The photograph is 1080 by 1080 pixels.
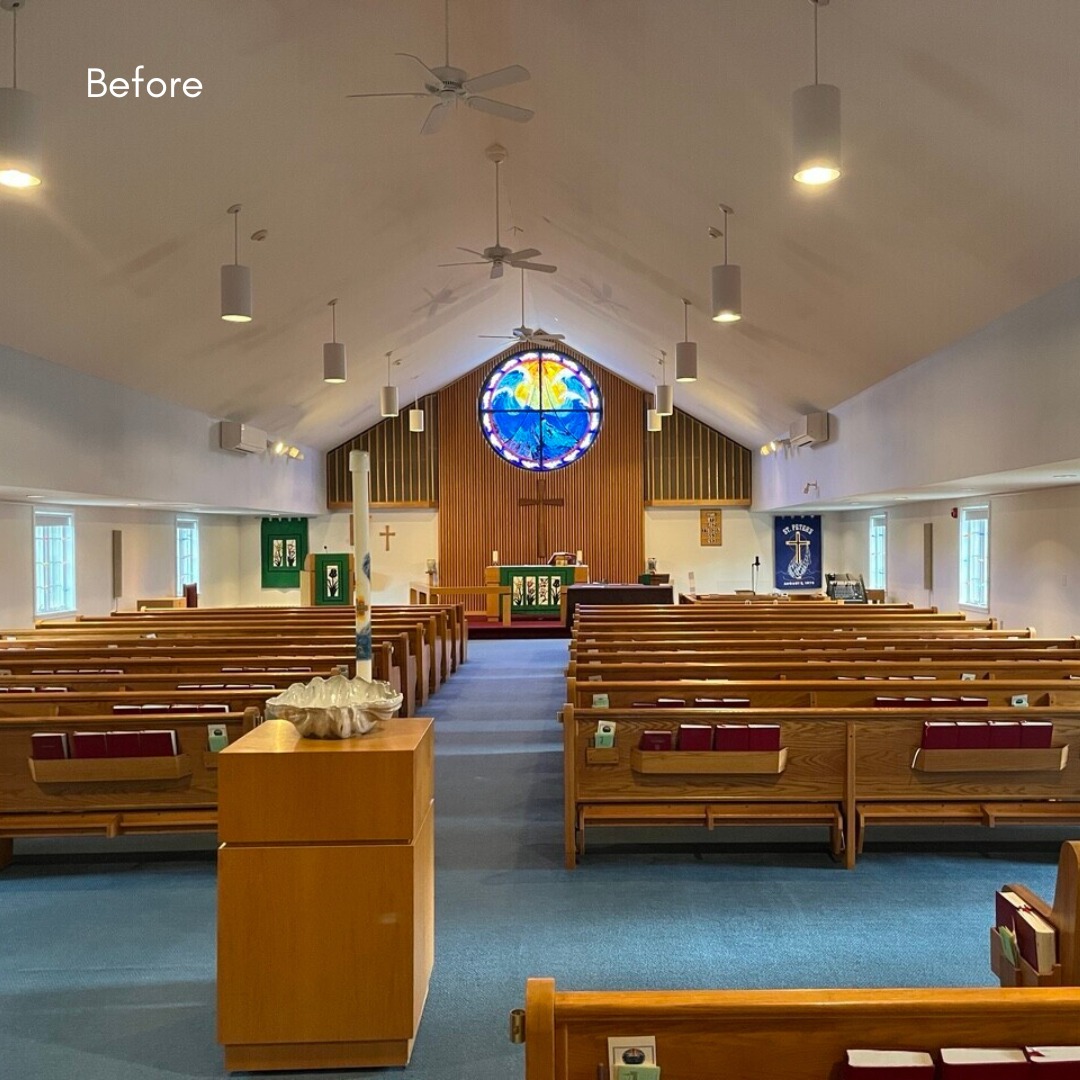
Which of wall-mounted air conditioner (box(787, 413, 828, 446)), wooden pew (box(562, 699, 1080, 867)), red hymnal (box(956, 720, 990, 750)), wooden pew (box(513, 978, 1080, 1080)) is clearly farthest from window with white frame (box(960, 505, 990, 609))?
wooden pew (box(513, 978, 1080, 1080))

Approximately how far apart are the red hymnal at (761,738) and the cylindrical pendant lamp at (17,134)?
362cm

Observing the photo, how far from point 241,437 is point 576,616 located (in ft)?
17.1

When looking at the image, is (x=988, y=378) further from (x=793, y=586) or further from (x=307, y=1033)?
(x=793, y=586)

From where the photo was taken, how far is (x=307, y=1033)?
8.25ft

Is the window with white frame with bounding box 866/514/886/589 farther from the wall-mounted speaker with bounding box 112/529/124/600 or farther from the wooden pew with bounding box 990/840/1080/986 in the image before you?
the wooden pew with bounding box 990/840/1080/986

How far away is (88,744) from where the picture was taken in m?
3.97

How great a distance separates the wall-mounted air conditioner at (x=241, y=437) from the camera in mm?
11367

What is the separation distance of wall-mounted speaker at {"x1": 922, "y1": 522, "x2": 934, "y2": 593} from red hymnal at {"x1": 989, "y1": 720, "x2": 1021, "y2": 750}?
8.15 meters

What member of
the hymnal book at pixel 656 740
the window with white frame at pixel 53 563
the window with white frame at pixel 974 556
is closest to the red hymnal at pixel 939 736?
the hymnal book at pixel 656 740

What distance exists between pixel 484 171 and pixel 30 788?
6.45m

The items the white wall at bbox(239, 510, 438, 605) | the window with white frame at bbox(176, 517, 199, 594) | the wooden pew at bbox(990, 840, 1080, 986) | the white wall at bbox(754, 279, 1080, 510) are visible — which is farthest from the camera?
the white wall at bbox(239, 510, 438, 605)

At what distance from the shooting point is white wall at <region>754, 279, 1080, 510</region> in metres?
5.93

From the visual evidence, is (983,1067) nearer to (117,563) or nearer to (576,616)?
(576,616)

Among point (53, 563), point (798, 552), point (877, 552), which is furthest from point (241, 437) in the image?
point (798, 552)
